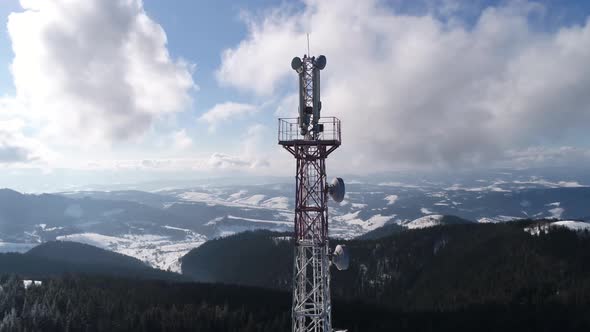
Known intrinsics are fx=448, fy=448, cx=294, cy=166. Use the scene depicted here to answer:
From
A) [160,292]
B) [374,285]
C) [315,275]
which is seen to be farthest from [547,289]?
[315,275]

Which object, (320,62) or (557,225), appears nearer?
(320,62)

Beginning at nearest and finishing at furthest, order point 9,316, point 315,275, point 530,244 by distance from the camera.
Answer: point 315,275 → point 9,316 → point 530,244

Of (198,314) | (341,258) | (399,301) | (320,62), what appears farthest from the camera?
(399,301)

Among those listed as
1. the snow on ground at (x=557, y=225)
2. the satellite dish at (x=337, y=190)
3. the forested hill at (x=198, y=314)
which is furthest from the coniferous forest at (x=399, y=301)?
the satellite dish at (x=337, y=190)

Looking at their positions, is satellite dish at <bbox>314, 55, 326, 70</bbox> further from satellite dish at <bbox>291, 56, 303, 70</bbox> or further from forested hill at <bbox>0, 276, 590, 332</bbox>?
forested hill at <bbox>0, 276, 590, 332</bbox>

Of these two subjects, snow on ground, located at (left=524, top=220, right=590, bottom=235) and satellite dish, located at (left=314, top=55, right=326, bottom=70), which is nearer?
satellite dish, located at (left=314, top=55, right=326, bottom=70)

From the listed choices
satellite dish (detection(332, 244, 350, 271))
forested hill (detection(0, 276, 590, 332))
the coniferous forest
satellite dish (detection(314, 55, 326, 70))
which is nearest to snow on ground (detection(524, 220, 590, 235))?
the coniferous forest

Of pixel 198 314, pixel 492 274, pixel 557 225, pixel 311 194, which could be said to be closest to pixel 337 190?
pixel 311 194

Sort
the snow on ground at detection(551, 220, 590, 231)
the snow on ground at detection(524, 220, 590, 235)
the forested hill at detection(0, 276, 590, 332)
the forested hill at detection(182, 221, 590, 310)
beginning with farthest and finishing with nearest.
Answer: the snow on ground at detection(524, 220, 590, 235)
the snow on ground at detection(551, 220, 590, 231)
the forested hill at detection(182, 221, 590, 310)
the forested hill at detection(0, 276, 590, 332)

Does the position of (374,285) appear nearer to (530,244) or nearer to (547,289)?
(530,244)

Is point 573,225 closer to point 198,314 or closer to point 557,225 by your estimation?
point 557,225

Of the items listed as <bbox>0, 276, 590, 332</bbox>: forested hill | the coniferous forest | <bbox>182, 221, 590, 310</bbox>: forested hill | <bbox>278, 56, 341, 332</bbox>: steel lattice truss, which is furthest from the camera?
<bbox>182, 221, 590, 310</bbox>: forested hill
